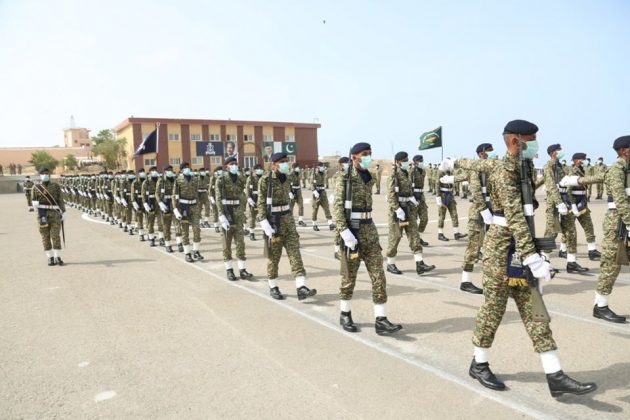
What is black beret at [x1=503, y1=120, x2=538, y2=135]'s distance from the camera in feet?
12.4

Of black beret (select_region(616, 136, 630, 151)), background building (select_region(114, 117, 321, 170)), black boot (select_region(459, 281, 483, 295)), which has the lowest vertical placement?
black boot (select_region(459, 281, 483, 295))

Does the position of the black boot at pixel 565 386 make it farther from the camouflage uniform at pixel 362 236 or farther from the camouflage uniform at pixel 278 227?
the camouflage uniform at pixel 278 227

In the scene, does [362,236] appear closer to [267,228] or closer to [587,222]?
[267,228]

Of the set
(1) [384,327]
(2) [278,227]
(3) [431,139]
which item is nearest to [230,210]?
(2) [278,227]

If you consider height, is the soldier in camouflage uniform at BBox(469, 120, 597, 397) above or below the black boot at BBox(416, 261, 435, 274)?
above

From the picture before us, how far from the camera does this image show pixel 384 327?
523 cm

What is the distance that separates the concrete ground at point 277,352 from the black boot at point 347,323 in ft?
0.38

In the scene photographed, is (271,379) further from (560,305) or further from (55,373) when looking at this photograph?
(560,305)

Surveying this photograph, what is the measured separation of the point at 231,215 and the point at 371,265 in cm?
394

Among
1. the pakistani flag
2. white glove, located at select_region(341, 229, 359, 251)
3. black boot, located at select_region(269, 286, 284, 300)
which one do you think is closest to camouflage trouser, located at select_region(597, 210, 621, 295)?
white glove, located at select_region(341, 229, 359, 251)

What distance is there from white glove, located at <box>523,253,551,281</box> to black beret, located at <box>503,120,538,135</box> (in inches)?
41.1

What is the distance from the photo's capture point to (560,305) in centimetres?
607

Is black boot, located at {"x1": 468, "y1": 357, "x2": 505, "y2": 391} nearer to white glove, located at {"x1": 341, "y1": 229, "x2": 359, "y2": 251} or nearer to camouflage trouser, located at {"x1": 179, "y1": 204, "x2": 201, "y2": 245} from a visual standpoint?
white glove, located at {"x1": 341, "y1": 229, "x2": 359, "y2": 251}

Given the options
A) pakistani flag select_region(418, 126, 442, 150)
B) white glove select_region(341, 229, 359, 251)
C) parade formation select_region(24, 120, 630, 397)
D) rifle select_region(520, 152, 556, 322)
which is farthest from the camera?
pakistani flag select_region(418, 126, 442, 150)
